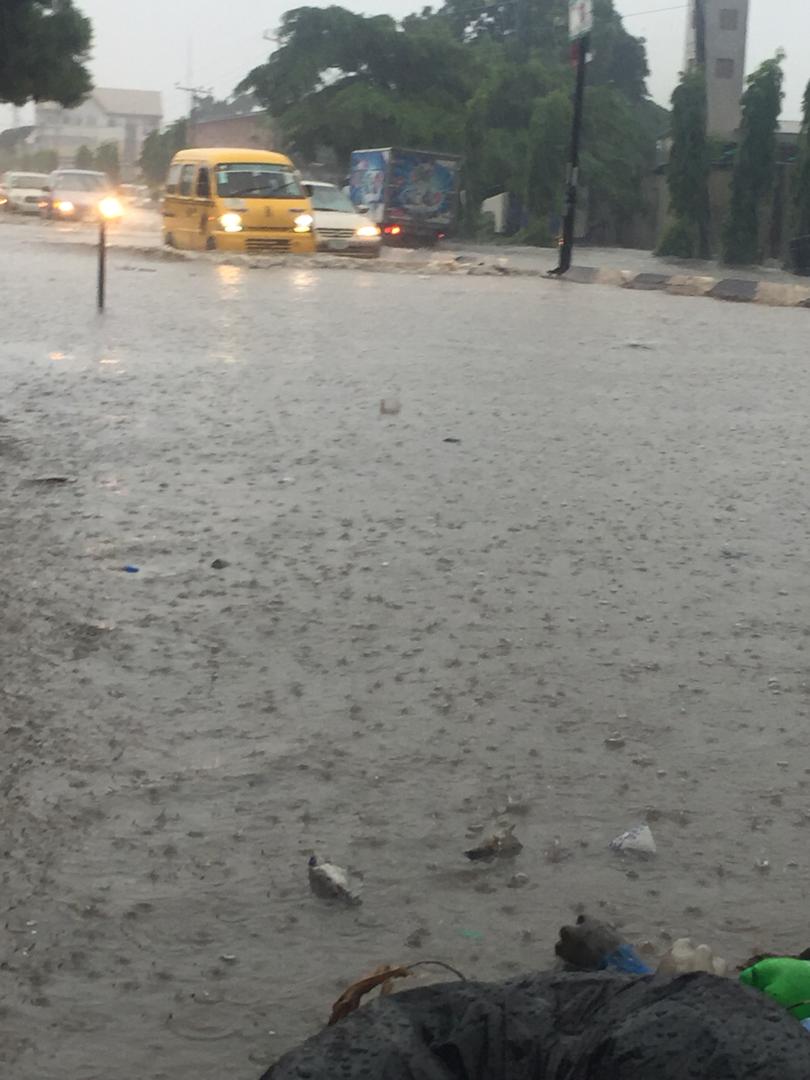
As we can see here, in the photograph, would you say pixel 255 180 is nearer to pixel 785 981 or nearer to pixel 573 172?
pixel 573 172

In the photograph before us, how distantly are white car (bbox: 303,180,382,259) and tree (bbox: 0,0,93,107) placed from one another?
39.8 ft

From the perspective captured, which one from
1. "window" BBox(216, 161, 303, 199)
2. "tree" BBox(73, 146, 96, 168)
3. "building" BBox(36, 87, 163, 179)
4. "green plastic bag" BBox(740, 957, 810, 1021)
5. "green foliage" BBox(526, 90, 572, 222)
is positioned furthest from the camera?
"building" BBox(36, 87, 163, 179)

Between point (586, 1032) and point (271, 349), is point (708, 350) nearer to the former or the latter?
point (271, 349)

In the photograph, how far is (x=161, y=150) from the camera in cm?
7888

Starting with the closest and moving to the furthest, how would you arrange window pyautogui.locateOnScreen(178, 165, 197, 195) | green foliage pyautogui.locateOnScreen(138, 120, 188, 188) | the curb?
the curb, window pyautogui.locateOnScreen(178, 165, 197, 195), green foliage pyautogui.locateOnScreen(138, 120, 188, 188)

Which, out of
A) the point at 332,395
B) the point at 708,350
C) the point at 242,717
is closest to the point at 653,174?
the point at 708,350

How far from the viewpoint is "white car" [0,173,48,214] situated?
4344 centimetres

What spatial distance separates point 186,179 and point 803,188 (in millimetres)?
11527

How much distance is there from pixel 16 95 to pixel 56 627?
33.5 feet

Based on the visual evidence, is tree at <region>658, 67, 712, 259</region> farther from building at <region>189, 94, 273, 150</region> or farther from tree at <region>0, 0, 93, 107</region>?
building at <region>189, 94, 273, 150</region>

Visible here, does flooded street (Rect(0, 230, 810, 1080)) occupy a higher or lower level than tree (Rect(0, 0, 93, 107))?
lower

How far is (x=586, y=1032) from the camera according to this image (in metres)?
1.96

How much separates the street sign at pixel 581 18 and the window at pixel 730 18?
107 ft

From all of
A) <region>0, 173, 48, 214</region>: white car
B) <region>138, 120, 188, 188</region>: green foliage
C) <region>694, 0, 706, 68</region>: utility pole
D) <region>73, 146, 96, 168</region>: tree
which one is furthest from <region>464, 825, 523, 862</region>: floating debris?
<region>73, 146, 96, 168</region>: tree
